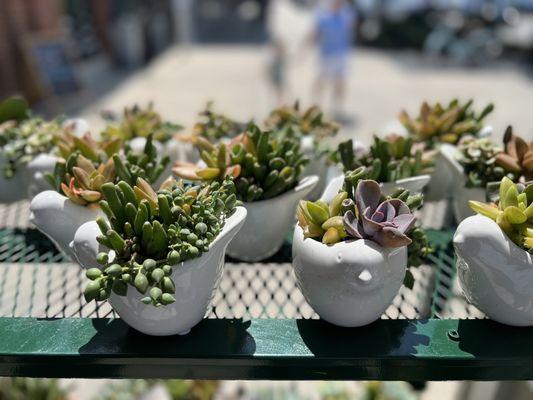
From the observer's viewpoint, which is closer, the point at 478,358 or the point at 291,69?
the point at 478,358

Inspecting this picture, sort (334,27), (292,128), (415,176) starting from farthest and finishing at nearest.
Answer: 1. (334,27)
2. (292,128)
3. (415,176)

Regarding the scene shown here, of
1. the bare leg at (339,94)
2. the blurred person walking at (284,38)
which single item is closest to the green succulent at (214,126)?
the blurred person walking at (284,38)

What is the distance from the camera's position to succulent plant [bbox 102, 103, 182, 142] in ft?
3.46

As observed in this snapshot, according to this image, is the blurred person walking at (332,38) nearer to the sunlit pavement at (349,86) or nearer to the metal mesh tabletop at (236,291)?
the sunlit pavement at (349,86)

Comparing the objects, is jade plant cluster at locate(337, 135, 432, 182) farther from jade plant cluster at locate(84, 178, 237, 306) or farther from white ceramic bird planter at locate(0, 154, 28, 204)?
white ceramic bird planter at locate(0, 154, 28, 204)

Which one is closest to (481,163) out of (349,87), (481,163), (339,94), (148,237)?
(481,163)

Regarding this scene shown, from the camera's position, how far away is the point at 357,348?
2.37 feet

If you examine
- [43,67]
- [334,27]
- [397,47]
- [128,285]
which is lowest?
[397,47]

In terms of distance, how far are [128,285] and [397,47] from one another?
846cm

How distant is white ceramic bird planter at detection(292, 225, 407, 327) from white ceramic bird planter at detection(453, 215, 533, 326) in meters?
0.09

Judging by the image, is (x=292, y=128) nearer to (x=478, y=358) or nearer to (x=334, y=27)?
(x=478, y=358)

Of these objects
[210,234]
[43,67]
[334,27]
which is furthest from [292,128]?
[43,67]

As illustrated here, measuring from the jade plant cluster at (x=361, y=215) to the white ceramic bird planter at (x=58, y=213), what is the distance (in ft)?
1.06

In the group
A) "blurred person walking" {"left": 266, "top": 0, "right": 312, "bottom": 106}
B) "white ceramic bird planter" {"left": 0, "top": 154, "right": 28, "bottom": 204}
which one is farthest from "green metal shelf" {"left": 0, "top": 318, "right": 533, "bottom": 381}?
"blurred person walking" {"left": 266, "top": 0, "right": 312, "bottom": 106}
